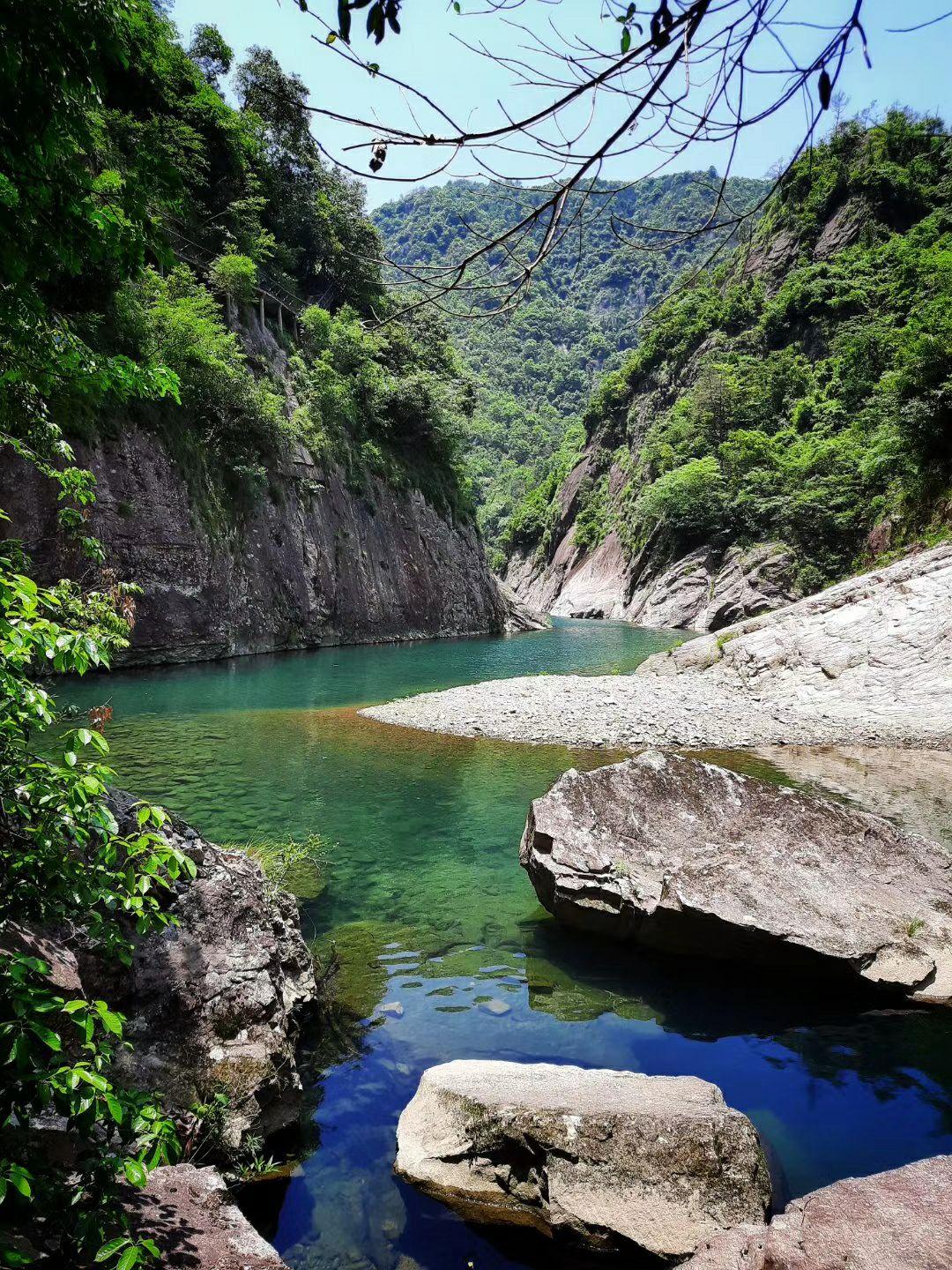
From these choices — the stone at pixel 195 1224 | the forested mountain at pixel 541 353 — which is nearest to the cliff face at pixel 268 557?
the stone at pixel 195 1224

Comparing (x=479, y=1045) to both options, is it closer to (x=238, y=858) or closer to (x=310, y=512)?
(x=238, y=858)

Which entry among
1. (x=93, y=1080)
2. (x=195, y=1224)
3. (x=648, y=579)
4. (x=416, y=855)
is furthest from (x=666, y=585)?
(x=93, y=1080)

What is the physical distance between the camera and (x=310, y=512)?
105ft

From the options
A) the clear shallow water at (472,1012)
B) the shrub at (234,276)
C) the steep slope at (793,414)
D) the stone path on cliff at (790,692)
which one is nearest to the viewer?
the clear shallow water at (472,1012)

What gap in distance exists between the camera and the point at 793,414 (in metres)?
47.0

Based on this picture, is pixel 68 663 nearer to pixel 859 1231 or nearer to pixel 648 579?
pixel 859 1231

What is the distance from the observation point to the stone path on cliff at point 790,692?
14672 millimetres

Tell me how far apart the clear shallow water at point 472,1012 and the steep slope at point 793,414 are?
18266mm

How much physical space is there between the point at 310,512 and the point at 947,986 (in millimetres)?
30061

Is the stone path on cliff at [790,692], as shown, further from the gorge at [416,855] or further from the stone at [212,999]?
the stone at [212,999]

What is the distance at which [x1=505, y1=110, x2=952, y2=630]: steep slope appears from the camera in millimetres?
24125

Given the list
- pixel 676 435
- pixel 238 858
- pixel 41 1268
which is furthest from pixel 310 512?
pixel 676 435

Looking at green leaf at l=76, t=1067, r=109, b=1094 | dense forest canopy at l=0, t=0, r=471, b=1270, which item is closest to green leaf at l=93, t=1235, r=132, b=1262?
Result: dense forest canopy at l=0, t=0, r=471, b=1270

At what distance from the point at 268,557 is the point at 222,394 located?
640cm
